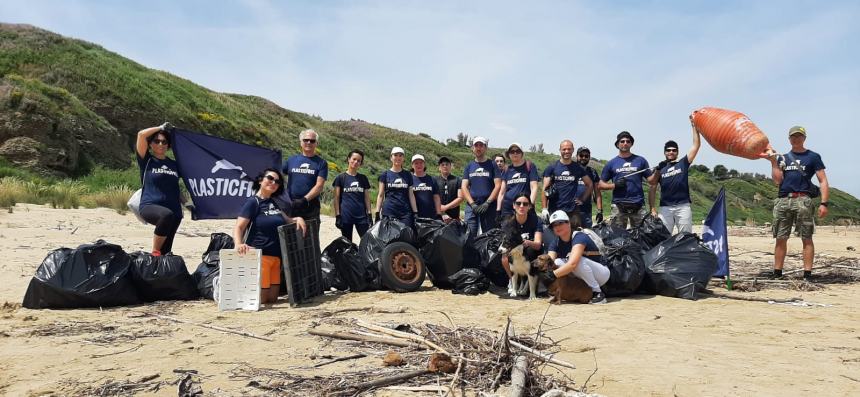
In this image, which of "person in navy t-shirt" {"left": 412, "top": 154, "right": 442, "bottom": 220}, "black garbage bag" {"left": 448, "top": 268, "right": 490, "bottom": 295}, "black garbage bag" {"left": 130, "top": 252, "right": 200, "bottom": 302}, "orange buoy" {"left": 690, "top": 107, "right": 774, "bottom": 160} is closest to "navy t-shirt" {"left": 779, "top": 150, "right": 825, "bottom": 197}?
"orange buoy" {"left": 690, "top": 107, "right": 774, "bottom": 160}

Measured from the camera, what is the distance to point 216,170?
21.5 feet

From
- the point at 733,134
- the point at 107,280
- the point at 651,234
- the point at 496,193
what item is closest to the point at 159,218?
the point at 107,280

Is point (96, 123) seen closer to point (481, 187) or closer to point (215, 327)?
point (481, 187)

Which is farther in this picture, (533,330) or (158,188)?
(158,188)

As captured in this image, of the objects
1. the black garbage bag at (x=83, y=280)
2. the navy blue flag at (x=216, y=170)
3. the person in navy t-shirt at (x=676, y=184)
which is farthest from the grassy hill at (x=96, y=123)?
the person in navy t-shirt at (x=676, y=184)

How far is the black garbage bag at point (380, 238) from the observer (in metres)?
5.99

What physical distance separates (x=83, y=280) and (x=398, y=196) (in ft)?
11.0

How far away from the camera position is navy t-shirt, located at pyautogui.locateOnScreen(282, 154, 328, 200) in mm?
6117

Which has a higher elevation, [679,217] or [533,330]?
[679,217]

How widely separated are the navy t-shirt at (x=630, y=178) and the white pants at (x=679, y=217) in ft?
1.07

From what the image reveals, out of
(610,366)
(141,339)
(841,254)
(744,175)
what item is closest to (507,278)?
(610,366)

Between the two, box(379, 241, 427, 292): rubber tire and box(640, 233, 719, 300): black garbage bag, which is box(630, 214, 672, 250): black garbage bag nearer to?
box(640, 233, 719, 300): black garbage bag

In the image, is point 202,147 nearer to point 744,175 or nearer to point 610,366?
point 610,366

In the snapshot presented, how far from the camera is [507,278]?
6.14 meters
